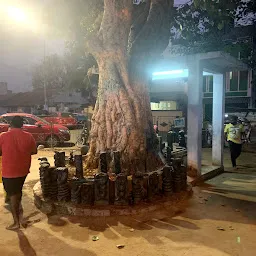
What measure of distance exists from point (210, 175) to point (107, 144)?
347cm

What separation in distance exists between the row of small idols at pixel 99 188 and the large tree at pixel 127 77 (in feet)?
4.14

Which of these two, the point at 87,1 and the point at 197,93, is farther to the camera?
the point at 87,1

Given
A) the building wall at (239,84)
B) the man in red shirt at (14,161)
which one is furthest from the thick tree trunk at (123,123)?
the building wall at (239,84)

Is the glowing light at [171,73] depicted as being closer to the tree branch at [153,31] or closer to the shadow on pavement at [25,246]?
the tree branch at [153,31]

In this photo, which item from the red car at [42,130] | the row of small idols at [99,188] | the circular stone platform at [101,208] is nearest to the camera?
the circular stone platform at [101,208]

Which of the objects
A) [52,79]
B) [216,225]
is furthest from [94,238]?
[52,79]

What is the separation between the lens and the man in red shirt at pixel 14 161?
4.64 metres

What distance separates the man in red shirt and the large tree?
2.54 metres

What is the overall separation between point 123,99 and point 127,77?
0.60 metres

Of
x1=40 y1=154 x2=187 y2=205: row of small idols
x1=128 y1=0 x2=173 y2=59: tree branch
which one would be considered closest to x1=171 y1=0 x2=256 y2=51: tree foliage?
x1=128 y1=0 x2=173 y2=59: tree branch

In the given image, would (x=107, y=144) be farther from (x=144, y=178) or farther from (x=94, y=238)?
(x=94, y=238)

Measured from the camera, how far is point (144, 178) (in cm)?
535

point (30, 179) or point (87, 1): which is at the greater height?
point (87, 1)

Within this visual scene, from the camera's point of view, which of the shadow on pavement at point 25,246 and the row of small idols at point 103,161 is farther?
the row of small idols at point 103,161
